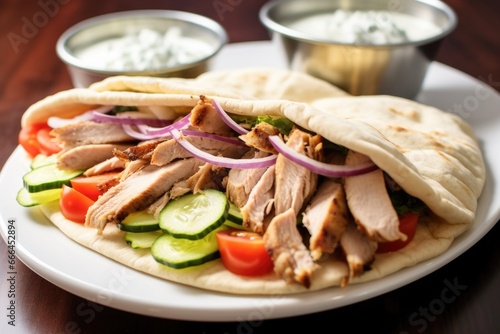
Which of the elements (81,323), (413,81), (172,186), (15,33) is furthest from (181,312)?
A: (15,33)

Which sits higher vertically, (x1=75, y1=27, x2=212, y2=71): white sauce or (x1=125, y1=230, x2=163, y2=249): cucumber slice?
(x1=125, y1=230, x2=163, y2=249): cucumber slice

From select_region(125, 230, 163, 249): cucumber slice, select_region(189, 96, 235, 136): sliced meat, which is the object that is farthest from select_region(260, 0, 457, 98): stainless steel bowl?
select_region(125, 230, 163, 249): cucumber slice

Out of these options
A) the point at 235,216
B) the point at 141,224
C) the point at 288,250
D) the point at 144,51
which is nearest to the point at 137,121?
the point at 141,224

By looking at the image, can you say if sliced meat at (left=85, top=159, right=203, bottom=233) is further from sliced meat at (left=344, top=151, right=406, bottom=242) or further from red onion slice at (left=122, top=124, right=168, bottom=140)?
sliced meat at (left=344, top=151, right=406, bottom=242)

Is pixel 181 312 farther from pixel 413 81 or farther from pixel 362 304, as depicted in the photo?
pixel 413 81

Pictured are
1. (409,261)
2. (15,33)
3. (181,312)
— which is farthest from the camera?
(15,33)

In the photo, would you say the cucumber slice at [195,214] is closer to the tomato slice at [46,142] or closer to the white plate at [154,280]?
the white plate at [154,280]
